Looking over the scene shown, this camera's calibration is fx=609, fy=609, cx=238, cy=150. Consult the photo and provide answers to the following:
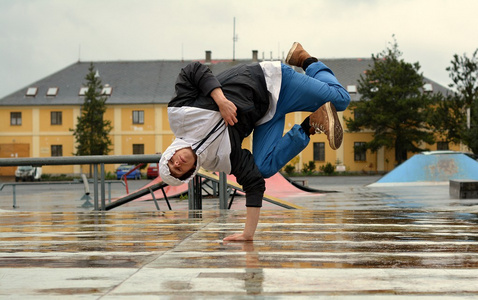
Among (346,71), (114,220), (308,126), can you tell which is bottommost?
(114,220)

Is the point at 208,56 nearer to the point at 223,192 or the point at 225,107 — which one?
the point at 223,192

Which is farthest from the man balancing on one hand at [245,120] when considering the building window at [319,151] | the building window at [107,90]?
the building window at [107,90]

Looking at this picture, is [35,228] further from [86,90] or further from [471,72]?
[86,90]

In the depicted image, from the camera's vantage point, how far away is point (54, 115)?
193ft

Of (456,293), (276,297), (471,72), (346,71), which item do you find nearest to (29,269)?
(276,297)

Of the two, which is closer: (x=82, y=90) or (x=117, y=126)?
(x=117, y=126)

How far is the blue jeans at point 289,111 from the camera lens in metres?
4.82

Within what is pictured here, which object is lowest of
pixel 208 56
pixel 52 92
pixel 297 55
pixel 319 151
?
pixel 319 151

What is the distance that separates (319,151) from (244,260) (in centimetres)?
5579

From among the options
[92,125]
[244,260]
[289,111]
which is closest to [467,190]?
[289,111]

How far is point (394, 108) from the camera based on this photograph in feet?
180

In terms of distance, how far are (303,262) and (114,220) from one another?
11.0 ft

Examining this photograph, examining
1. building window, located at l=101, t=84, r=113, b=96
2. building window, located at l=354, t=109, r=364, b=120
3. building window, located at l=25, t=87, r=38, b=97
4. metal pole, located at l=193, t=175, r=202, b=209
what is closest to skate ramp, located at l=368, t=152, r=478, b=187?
metal pole, located at l=193, t=175, r=202, b=209

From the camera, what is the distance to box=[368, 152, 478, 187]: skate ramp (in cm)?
2041
